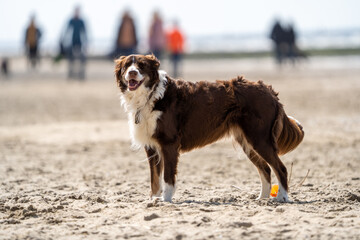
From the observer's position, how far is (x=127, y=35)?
2014 cm

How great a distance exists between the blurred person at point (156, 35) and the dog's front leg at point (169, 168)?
1575 cm

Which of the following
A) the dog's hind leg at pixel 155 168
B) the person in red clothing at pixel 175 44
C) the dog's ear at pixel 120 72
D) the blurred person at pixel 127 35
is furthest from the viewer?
the person in red clothing at pixel 175 44

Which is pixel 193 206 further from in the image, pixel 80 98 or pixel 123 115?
pixel 80 98

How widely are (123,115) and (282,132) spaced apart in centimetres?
822

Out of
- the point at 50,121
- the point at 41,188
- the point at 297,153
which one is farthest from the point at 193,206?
the point at 50,121

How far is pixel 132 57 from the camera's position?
6305 millimetres

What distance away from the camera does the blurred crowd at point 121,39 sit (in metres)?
20.2

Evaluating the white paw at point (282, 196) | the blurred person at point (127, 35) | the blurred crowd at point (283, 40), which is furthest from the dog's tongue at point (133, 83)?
the blurred crowd at point (283, 40)

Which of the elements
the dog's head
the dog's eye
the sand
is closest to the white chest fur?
the dog's head

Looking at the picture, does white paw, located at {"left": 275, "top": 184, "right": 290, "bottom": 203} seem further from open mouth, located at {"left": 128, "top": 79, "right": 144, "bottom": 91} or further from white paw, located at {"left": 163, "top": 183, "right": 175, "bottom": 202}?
open mouth, located at {"left": 128, "top": 79, "right": 144, "bottom": 91}

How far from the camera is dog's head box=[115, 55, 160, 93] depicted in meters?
6.14

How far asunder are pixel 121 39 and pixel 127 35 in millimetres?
275

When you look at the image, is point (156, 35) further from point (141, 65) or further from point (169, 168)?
point (169, 168)

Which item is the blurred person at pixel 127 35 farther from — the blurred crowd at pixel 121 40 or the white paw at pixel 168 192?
the white paw at pixel 168 192
